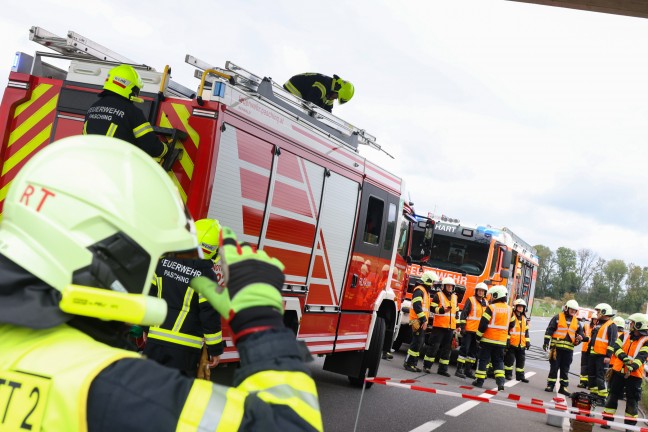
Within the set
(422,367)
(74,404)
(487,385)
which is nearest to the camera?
(74,404)

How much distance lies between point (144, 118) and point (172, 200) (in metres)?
4.11

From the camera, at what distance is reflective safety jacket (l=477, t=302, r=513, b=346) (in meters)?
12.7

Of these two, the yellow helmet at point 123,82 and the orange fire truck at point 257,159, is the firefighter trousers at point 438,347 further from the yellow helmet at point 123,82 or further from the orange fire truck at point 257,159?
the yellow helmet at point 123,82

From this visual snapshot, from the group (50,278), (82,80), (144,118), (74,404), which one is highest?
(82,80)

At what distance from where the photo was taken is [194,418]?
1309 millimetres

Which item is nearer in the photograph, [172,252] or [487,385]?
[172,252]

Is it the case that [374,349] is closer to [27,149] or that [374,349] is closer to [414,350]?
[414,350]

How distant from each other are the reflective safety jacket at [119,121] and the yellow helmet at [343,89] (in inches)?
140

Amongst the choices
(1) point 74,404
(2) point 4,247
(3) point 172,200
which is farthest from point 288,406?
(2) point 4,247

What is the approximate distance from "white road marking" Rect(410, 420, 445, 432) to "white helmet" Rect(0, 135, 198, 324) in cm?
699

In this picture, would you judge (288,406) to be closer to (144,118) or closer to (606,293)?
(144,118)

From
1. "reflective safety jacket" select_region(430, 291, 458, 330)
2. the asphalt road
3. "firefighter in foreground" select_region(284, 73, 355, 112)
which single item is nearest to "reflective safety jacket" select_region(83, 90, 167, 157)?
"firefighter in foreground" select_region(284, 73, 355, 112)

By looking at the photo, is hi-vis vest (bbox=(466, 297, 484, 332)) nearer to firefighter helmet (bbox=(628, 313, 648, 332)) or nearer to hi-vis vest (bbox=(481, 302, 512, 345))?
hi-vis vest (bbox=(481, 302, 512, 345))

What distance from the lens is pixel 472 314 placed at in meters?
14.0
